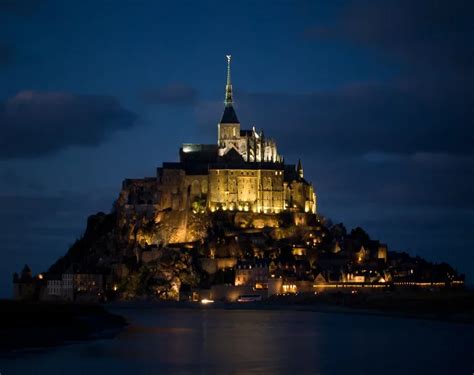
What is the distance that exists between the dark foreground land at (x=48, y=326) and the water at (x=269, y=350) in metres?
1.39

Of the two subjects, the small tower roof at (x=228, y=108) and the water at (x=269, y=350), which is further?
the small tower roof at (x=228, y=108)

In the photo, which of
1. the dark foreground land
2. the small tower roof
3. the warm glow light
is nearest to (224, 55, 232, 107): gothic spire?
the small tower roof

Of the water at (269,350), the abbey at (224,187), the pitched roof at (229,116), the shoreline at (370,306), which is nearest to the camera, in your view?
the water at (269,350)

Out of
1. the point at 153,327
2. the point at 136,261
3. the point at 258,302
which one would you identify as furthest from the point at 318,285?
the point at 153,327

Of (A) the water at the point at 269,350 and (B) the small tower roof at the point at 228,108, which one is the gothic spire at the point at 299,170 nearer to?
(B) the small tower roof at the point at 228,108

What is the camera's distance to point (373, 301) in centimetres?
8662

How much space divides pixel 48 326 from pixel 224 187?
54802 mm

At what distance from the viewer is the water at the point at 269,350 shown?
43094 mm

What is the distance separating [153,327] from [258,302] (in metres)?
25.0

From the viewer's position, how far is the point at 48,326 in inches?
2137

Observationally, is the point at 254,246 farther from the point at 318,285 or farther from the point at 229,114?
the point at 229,114

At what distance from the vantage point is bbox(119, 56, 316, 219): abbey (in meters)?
108

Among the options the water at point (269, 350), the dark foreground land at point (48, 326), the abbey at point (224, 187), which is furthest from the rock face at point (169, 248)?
the dark foreground land at point (48, 326)

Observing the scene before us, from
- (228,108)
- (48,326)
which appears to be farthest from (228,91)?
(48,326)
